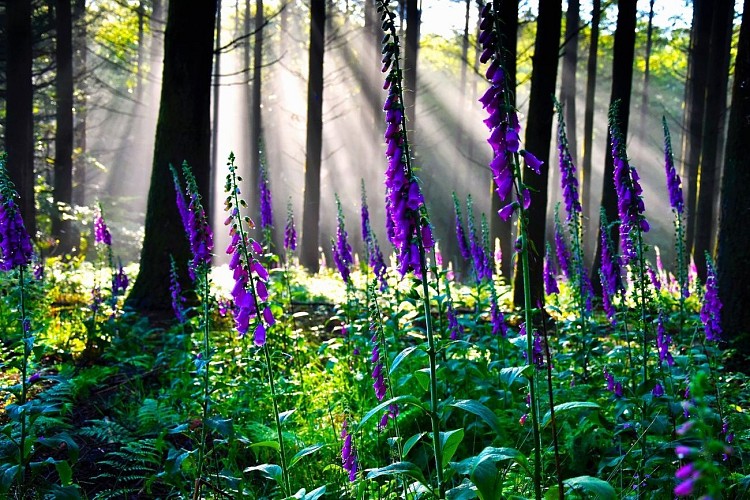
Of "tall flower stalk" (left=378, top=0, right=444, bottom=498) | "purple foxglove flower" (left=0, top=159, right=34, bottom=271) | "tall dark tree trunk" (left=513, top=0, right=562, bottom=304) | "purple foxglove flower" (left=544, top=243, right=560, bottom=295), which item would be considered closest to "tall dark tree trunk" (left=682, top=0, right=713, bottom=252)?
"tall dark tree trunk" (left=513, top=0, right=562, bottom=304)

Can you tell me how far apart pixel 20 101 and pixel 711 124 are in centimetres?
1569

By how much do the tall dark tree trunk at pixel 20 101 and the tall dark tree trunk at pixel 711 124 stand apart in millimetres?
14452

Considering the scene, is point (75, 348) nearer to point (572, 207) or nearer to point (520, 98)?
point (572, 207)

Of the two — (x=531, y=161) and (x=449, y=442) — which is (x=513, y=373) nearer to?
(x=449, y=442)

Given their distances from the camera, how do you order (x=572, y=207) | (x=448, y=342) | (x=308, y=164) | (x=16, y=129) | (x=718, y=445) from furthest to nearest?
(x=308, y=164) → (x=16, y=129) → (x=572, y=207) → (x=448, y=342) → (x=718, y=445)

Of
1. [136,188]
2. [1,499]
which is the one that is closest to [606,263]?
[1,499]

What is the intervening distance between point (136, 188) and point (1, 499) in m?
48.0

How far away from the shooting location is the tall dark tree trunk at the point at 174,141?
8.69m

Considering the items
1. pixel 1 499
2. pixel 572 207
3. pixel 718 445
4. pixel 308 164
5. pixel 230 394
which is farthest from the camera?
pixel 308 164

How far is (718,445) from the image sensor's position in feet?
3.21

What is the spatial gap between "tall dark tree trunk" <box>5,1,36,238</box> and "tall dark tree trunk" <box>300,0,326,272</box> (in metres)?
6.90

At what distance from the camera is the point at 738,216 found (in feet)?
21.4

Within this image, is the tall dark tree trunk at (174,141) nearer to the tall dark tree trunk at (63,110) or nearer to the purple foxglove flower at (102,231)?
the purple foxglove flower at (102,231)

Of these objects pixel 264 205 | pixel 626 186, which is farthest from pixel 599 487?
pixel 264 205
